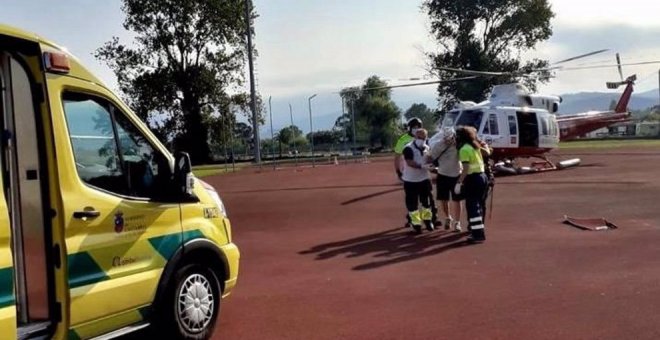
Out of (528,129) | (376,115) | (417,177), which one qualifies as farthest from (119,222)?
(376,115)

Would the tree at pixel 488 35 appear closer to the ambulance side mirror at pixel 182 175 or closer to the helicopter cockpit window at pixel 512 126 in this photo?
the helicopter cockpit window at pixel 512 126

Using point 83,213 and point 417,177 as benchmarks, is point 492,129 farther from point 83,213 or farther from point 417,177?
point 83,213

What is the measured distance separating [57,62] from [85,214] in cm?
110

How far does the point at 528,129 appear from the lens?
1059 inches

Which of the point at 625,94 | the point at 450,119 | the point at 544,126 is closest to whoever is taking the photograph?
the point at 450,119

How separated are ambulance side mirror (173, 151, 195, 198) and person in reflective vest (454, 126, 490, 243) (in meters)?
6.21

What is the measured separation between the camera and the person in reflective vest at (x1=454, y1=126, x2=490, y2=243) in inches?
432

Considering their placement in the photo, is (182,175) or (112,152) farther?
(182,175)

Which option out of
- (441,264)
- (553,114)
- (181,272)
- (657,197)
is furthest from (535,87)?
(181,272)

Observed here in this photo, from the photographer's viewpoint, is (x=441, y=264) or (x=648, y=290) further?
(x=441, y=264)

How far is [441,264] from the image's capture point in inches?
365

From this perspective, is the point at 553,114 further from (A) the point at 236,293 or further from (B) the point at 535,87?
(B) the point at 535,87

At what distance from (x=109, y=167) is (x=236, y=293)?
3.22m

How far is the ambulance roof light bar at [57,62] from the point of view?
15.8 ft
